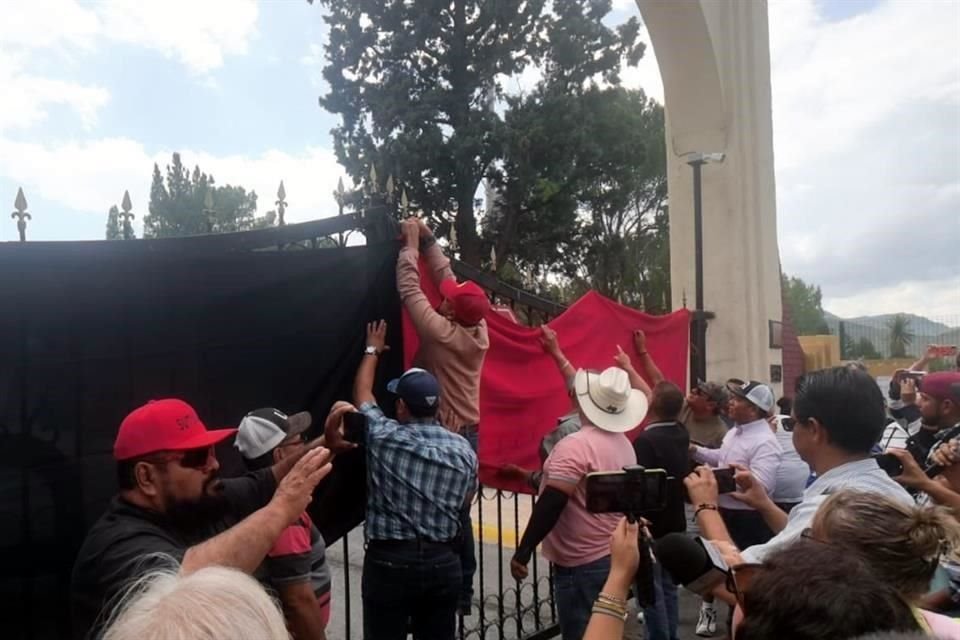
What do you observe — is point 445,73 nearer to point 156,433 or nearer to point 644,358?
point 644,358

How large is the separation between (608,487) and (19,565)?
1832 mm

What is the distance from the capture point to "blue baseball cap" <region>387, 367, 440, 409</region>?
3141mm

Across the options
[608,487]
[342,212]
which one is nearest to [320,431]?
[342,212]

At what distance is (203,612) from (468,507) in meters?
2.42

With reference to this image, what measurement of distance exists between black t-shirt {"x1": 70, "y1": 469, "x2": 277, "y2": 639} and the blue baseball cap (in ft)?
3.75

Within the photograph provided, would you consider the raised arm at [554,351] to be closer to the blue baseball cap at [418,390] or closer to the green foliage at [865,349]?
the blue baseball cap at [418,390]

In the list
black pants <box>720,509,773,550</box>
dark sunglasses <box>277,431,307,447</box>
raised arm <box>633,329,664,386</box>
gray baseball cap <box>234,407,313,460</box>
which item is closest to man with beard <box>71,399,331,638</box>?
gray baseball cap <box>234,407,313,460</box>

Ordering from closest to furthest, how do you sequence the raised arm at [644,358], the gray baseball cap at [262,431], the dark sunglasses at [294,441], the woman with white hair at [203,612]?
1. the woman with white hair at [203,612]
2. the gray baseball cap at [262,431]
3. the dark sunglasses at [294,441]
4. the raised arm at [644,358]

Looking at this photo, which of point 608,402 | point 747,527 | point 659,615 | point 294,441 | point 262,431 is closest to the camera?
point 262,431

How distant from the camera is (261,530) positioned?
2.08 metres

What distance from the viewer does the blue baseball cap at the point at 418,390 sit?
314cm

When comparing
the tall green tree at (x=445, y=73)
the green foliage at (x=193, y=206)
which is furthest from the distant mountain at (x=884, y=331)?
the green foliage at (x=193, y=206)

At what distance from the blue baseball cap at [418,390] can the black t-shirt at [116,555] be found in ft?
3.75

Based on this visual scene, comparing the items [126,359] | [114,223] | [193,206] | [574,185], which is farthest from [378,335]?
[574,185]
